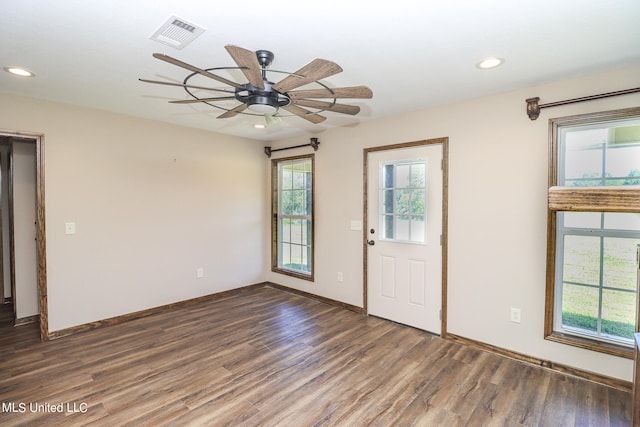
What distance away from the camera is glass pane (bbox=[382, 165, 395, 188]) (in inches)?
140

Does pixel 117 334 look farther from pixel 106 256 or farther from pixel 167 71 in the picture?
pixel 167 71

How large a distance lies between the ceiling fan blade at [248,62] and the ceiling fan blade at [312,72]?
0.42 ft

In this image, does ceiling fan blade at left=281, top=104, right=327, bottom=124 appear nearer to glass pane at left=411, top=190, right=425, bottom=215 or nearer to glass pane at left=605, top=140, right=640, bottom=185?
glass pane at left=411, top=190, right=425, bottom=215

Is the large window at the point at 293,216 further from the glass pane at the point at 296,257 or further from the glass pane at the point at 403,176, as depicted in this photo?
the glass pane at the point at 403,176

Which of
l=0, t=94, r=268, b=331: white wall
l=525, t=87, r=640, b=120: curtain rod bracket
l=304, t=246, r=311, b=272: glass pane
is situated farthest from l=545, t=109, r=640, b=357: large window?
l=0, t=94, r=268, b=331: white wall

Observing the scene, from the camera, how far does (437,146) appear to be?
3180mm

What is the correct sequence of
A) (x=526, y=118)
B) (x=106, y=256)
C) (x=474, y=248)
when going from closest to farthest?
1. (x=526, y=118)
2. (x=474, y=248)
3. (x=106, y=256)

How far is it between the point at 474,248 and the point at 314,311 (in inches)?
79.6

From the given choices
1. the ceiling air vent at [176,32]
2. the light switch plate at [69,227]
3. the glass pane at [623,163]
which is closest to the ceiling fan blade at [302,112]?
the ceiling air vent at [176,32]

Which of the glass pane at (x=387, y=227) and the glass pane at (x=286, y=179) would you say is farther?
the glass pane at (x=286, y=179)

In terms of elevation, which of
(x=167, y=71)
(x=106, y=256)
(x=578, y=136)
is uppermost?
(x=167, y=71)

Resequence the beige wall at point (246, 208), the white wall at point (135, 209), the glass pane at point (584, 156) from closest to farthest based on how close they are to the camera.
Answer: the glass pane at point (584, 156)
the beige wall at point (246, 208)
the white wall at point (135, 209)

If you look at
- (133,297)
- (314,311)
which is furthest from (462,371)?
(133,297)

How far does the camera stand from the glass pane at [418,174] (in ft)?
10.8
